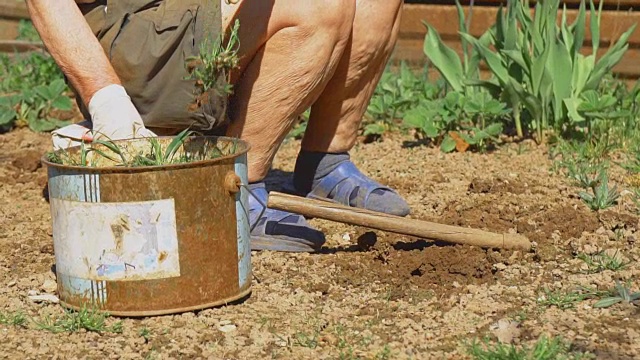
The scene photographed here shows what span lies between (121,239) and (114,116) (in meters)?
0.37

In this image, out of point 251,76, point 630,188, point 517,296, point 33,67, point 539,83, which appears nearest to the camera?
point 517,296

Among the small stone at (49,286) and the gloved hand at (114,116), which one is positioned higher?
the gloved hand at (114,116)

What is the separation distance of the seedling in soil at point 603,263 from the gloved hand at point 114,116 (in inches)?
47.6

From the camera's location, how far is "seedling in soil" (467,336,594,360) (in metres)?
2.22

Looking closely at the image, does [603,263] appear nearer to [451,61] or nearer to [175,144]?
[175,144]

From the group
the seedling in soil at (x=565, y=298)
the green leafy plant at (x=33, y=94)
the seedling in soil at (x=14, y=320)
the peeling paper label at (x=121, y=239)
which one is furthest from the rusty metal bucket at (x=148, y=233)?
the green leafy plant at (x=33, y=94)

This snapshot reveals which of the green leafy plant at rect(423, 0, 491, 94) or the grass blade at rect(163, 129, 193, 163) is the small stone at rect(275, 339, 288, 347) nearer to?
the grass blade at rect(163, 129, 193, 163)

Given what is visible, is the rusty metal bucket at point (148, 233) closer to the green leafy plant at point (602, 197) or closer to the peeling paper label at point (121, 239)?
the peeling paper label at point (121, 239)

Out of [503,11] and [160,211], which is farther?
[503,11]

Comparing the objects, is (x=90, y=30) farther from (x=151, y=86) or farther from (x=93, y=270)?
(x=93, y=270)

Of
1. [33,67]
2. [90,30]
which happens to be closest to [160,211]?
[90,30]

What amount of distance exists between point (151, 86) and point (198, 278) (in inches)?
27.0

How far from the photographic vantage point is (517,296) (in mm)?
2703

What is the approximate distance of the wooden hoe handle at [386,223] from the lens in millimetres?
2857
